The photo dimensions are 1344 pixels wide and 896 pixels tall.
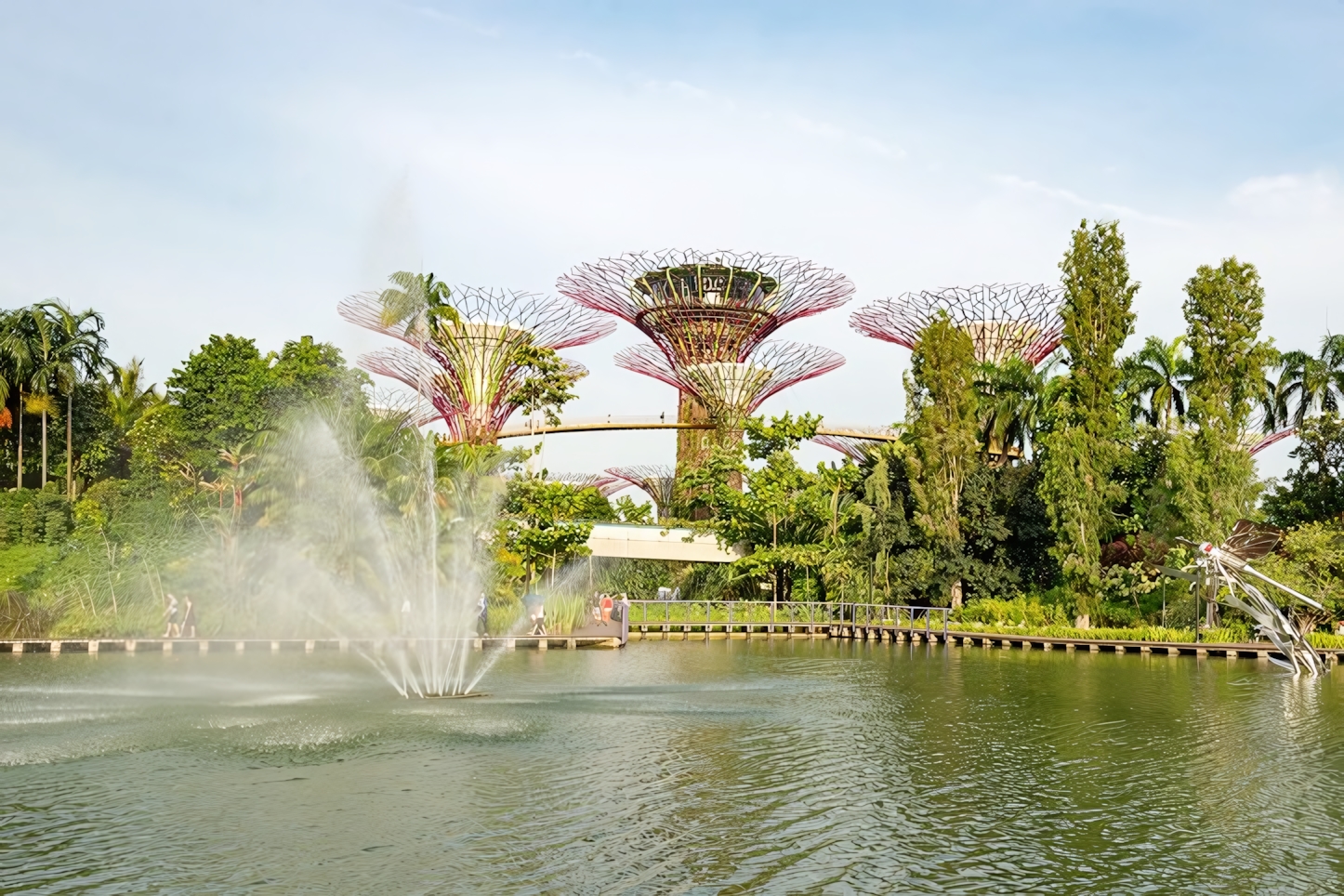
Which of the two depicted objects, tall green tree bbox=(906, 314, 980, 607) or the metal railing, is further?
tall green tree bbox=(906, 314, 980, 607)

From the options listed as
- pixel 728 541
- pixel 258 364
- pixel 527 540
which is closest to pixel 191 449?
pixel 258 364

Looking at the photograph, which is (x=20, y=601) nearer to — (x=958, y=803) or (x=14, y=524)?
(x=14, y=524)

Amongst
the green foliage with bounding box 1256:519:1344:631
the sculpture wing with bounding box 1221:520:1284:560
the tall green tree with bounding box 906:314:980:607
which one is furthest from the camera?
the tall green tree with bounding box 906:314:980:607

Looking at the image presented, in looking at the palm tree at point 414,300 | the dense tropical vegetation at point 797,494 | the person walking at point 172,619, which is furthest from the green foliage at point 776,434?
the person walking at point 172,619

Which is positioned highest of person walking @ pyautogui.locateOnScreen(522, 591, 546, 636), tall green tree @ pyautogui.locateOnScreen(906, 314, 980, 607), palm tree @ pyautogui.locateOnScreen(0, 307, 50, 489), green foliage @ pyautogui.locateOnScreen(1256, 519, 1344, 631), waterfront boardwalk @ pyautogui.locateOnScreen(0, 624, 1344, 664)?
palm tree @ pyautogui.locateOnScreen(0, 307, 50, 489)

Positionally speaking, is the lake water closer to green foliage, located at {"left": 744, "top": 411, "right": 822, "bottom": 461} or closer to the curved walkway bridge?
green foliage, located at {"left": 744, "top": 411, "right": 822, "bottom": 461}

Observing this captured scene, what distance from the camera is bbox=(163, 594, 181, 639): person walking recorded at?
30328 mm

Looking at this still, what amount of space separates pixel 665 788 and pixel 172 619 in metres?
21.1

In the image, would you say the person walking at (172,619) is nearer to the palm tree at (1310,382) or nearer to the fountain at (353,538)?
the fountain at (353,538)

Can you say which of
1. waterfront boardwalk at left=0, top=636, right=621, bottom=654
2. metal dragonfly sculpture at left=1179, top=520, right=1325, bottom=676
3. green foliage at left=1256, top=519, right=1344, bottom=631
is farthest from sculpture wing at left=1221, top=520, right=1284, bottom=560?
waterfront boardwalk at left=0, top=636, right=621, bottom=654

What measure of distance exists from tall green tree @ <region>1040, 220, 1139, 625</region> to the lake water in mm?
13561

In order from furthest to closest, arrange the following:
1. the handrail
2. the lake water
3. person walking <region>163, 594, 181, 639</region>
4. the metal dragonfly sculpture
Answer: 1. the handrail
2. person walking <region>163, 594, 181, 639</region>
3. the metal dragonfly sculpture
4. the lake water

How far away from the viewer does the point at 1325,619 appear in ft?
107

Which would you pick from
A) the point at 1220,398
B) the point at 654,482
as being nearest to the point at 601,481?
the point at 654,482
